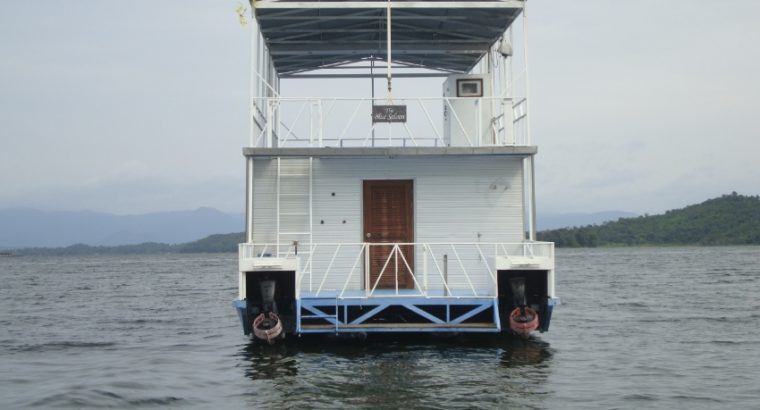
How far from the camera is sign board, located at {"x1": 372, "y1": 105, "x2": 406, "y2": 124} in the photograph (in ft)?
→ 51.3

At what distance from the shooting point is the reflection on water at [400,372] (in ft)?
40.3

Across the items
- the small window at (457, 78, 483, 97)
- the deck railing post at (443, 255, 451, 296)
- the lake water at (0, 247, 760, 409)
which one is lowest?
the lake water at (0, 247, 760, 409)

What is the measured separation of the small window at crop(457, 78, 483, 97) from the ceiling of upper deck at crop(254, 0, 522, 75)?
43.1 inches

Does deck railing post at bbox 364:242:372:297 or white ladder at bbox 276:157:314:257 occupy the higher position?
white ladder at bbox 276:157:314:257

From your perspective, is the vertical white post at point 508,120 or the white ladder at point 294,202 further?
the white ladder at point 294,202

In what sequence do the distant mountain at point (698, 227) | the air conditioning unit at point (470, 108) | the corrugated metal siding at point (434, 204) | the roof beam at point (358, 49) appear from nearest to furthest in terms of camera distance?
the corrugated metal siding at point (434, 204) < the air conditioning unit at point (470, 108) < the roof beam at point (358, 49) < the distant mountain at point (698, 227)

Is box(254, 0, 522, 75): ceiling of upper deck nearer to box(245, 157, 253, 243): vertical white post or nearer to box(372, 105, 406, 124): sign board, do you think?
box(372, 105, 406, 124): sign board

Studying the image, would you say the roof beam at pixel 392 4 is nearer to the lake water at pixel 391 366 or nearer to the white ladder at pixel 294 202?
the white ladder at pixel 294 202

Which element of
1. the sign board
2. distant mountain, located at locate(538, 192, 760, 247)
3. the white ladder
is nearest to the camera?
the sign board

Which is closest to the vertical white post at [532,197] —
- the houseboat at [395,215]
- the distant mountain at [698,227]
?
the houseboat at [395,215]

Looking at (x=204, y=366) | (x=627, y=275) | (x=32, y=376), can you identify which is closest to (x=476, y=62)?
(x=204, y=366)

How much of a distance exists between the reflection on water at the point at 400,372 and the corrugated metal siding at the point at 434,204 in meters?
1.41

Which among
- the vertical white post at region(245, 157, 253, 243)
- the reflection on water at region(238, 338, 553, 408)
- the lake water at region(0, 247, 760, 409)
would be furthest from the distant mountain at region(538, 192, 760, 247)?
the vertical white post at region(245, 157, 253, 243)

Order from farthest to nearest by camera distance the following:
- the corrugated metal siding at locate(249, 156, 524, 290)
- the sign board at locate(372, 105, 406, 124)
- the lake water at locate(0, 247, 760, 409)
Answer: the corrugated metal siding at locate(249, 156, 524, 290) → the sign board at locate(372, 105, 406, 124) → the lake water at locate(0, 247, 760, 409)
